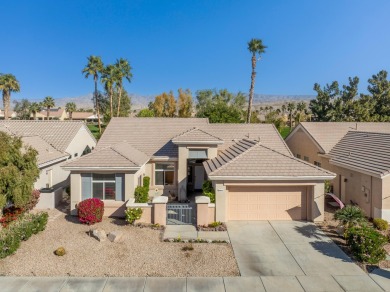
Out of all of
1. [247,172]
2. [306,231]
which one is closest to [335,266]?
[306,231]

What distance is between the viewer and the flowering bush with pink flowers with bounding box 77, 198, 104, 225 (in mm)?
15777

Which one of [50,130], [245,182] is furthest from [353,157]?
[50,130]

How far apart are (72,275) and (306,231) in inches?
445

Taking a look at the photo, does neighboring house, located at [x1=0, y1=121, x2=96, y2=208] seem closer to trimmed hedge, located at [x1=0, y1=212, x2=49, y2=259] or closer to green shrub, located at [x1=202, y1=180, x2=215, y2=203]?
trimmed hedge, located at [x1=0, y1=212, x2=49, y2=259]

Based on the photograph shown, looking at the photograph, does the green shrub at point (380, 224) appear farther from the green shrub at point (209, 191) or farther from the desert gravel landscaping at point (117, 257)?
the green shrub at point (209, 191)

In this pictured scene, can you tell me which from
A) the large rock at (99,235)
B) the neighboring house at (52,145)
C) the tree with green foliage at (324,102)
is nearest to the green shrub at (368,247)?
the large rock at (99,235)

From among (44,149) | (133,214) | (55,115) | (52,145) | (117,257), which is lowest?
(117,257)

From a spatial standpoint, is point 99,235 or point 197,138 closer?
point 99,235

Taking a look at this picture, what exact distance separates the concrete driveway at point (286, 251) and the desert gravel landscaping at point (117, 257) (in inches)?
34.2

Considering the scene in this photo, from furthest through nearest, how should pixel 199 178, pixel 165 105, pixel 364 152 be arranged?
pixel 165 105 < pixel 199 178 < pixel 364 152

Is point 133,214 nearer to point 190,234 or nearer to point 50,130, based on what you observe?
point 190,234

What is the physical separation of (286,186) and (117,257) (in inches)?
395

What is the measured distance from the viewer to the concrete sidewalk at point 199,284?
32.7ft

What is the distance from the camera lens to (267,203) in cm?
1706
